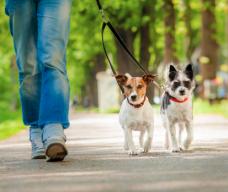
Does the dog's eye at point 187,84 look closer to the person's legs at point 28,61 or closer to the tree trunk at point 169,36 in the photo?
the person's legs at point 28,61

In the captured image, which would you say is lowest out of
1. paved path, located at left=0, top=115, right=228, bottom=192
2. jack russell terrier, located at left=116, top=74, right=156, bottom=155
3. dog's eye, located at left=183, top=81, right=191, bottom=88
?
paved path, located at left=0, top=115, right=228, bottom=192

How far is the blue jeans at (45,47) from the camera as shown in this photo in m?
7.67

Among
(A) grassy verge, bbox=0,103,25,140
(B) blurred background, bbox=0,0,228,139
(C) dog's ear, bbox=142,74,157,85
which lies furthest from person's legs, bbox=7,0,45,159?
(B) blurred background, bbox=0,0,228,139

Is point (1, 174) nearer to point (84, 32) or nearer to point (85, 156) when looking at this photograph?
point (85, 156)

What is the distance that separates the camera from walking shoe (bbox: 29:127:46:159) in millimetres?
7844

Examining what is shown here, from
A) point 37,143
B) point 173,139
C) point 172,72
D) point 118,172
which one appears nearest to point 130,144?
point 173,139

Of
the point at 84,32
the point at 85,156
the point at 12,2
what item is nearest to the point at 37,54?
the point at 12,2

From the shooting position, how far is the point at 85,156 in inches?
324

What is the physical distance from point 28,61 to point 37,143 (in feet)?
2.47

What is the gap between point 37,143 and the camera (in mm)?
7945

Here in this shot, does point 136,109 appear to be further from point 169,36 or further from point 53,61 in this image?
point 169,36

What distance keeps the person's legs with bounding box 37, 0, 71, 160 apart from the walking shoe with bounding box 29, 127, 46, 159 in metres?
0.27

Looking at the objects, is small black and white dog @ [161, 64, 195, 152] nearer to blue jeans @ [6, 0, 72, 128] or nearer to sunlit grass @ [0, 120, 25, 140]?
blue jeans @ [6, 0, 72, 128]

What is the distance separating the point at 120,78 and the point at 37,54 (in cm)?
133
